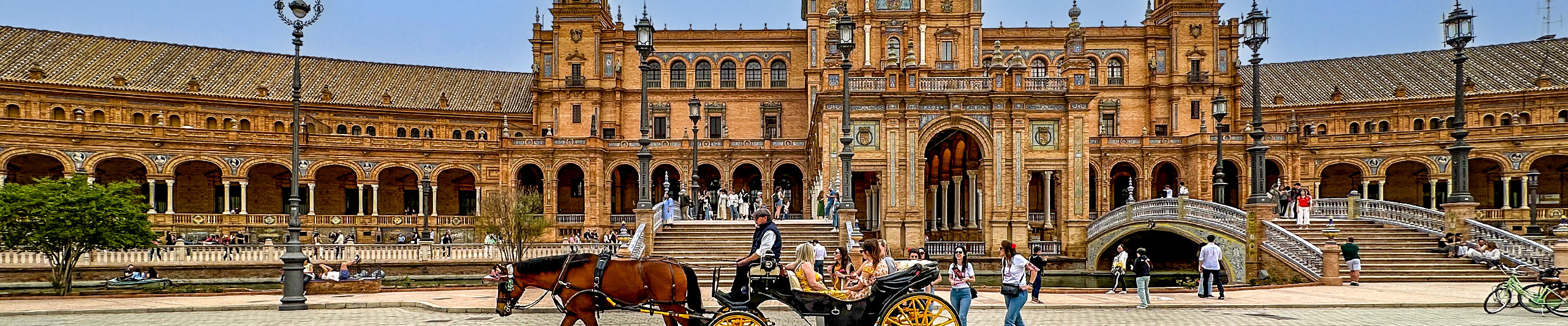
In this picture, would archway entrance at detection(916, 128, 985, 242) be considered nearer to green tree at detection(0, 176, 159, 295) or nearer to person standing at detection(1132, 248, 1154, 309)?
person standing at detection(1132, 248, 1154, 309)

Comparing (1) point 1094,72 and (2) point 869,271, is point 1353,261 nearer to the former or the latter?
(2) point 869,271

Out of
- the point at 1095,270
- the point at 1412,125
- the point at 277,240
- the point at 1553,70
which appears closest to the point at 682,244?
the point at 1095,270

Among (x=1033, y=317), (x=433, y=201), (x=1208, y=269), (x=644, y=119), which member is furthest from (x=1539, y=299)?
(x=433, y=201)

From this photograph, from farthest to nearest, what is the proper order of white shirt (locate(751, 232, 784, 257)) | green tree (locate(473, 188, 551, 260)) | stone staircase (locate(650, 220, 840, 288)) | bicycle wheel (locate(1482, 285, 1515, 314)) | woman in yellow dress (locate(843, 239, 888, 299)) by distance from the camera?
1. green tree (locate(473, 188, 551, 260))
2. stone staircase (locate(650, 220, 840, 288))
3. bicycle wheel (locate(1482, 285, 1515, 314))
4. white shirt (locate(751, 232, 784, 257))
5. woman in yellow dress (locate(843, 239, 888, 299))

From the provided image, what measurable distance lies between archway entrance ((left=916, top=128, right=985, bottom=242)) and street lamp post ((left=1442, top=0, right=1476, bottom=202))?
41.8ft

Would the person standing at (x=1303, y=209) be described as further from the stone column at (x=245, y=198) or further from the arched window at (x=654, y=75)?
the stone column at (x=245, y=198)

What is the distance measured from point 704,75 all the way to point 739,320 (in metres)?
43.8

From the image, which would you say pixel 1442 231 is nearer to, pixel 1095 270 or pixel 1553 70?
pixel 1095 270

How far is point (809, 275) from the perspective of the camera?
10.2 metres

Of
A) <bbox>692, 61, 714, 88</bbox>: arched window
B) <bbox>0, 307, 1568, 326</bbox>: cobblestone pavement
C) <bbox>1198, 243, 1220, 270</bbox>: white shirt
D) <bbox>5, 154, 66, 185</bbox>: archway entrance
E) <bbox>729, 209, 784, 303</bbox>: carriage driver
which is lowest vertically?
<bbox>0, 307, 1568, 326</bbox>: cobblestone pavement

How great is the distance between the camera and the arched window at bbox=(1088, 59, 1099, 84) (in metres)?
52.8

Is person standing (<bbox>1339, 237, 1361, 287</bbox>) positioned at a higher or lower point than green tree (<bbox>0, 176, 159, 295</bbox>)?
lower

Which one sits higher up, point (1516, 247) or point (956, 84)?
point (956, 84)

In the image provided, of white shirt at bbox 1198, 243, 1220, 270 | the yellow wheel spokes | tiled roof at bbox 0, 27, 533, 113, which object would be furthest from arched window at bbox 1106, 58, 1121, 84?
the yellow wheel spokes
